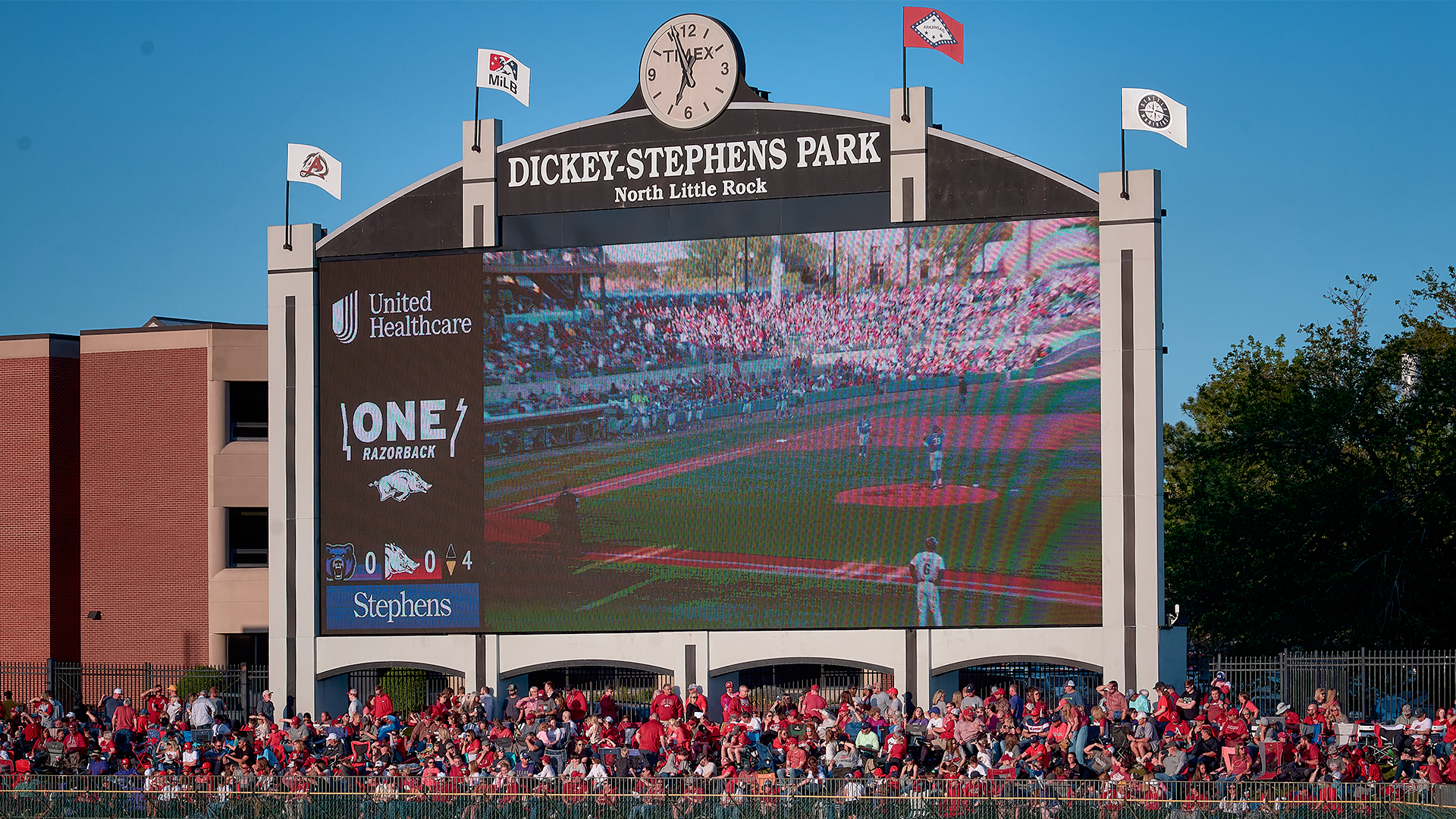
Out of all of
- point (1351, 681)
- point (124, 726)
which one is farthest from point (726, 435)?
point (1351, 681)

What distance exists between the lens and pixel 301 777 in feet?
81.7

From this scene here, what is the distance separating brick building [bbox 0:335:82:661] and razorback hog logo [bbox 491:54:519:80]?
1384cm

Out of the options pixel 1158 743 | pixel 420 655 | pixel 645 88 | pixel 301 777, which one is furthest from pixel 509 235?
pixel 1158 743

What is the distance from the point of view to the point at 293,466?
31812mm

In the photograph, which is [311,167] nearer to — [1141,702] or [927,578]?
[927,578]

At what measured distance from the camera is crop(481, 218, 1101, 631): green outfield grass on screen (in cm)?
2805

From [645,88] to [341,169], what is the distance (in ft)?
20.4

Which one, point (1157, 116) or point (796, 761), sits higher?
point (1157, 116)

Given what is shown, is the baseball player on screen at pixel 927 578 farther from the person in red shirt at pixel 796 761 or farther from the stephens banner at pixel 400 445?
the stephens banner at pixel 400 445

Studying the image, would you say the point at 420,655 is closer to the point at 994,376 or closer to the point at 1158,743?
the point at 994,376

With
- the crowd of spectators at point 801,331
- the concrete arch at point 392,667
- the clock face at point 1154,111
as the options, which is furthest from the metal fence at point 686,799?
the clock face at point 1154,111

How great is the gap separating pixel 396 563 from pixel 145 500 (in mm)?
9346

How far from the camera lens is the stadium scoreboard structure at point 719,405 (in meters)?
28.0

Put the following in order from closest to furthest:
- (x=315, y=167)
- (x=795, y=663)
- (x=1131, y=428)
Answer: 1. (x=1131, y=428)
2. (x=795, y=663)
3. (x=315, y=167)
